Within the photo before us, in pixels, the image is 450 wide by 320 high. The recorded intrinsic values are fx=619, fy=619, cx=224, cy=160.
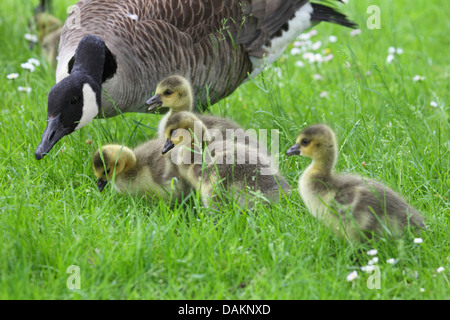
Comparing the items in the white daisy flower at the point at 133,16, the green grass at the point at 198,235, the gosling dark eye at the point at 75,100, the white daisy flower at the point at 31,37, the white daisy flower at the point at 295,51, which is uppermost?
the white daisy flower at the point at 31,37

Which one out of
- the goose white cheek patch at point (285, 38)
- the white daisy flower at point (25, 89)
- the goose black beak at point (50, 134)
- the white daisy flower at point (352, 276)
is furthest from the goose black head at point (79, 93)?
the white daisy flower at point (352, 276)

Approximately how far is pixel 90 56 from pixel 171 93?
62 centimetres

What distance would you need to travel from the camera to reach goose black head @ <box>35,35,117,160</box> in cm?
417

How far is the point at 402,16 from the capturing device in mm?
8586

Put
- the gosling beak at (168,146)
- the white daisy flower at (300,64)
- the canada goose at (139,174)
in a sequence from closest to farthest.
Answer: the gosling beak at (168,146) → the canada goose at (139,174) → the white daisy flower at (300,64)

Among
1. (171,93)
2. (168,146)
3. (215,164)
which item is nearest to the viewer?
(215,164)

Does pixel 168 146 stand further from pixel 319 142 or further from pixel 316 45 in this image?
pixel 316 45

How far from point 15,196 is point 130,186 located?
0.77m

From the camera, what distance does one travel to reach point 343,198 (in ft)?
11.3

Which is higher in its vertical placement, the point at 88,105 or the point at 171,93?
the point at 171,93

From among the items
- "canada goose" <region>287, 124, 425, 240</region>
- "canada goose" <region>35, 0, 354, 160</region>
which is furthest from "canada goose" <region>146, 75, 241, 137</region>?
"canada goose" <region>287, 124, 425, 240</region>

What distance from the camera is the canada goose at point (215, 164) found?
151 inches

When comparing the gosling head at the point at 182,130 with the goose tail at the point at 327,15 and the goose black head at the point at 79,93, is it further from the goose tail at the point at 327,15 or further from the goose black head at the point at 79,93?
the goose tail at the point at 327,15

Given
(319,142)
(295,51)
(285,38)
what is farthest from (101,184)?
(295,51)
